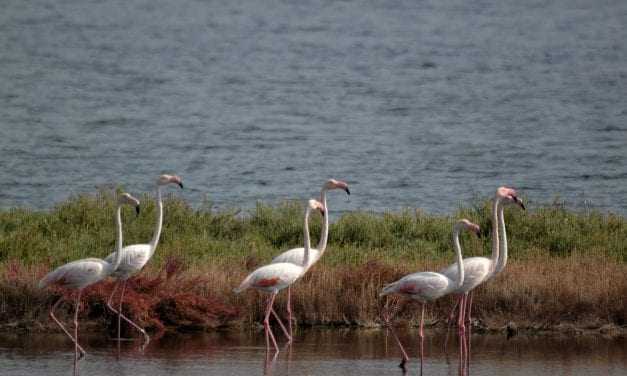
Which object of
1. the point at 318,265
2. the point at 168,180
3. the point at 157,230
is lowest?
the point at 318,265

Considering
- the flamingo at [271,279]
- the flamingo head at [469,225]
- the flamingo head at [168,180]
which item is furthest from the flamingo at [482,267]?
the flamingo head at [168,180]

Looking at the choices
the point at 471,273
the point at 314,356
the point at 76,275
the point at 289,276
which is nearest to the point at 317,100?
the point at 289,276

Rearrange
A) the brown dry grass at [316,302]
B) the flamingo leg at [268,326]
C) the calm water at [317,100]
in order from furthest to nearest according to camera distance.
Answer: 1. the calm water at [317,100]
2. the brown dry grass at [316,302]
3. the flamingo leg at [268,326]

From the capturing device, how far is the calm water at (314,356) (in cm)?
1441

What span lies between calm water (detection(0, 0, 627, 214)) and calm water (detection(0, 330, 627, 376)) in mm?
17136

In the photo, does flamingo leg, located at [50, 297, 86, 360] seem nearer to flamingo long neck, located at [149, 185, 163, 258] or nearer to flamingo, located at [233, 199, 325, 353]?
flamingo long neck, located at [149, 185, 163, 258]

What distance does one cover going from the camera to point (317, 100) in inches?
2330

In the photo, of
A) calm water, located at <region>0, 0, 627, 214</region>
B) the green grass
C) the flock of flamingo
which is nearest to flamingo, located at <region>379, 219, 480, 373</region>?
the flock of flamingo

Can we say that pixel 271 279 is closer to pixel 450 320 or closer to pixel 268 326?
pixel 268 326

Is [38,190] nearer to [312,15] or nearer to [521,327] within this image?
[521,327]

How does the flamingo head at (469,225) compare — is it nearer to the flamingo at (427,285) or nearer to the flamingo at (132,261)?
the flamingo at (427,285)

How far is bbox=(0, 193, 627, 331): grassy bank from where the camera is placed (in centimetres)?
1719

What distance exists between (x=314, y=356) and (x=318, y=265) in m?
3.87

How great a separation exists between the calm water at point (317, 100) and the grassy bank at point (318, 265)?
10.5m
